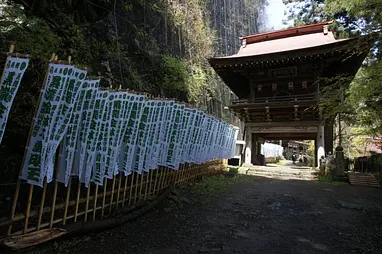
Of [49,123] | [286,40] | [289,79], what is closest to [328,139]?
[289,79]

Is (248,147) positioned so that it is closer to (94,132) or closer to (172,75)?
(172,75)

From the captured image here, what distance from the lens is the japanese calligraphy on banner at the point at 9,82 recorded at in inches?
97.0

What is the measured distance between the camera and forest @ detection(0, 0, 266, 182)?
412 centimetres

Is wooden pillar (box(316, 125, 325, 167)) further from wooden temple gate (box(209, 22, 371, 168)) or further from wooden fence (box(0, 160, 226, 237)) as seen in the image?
wooden fence (box(0, 160, 226, 237))

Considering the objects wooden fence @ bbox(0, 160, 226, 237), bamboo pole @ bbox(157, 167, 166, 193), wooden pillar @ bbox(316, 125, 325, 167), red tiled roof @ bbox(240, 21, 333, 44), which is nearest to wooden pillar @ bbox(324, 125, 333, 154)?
wooden pillar @ bbox(316, 125, 325, 167)

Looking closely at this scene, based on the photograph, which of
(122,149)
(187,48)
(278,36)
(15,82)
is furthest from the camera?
(187,48)

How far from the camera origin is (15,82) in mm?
2539

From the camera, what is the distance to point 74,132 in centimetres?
317

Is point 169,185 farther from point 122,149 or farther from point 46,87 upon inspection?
point 46,87

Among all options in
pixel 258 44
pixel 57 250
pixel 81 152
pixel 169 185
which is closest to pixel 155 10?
pixel 258 44

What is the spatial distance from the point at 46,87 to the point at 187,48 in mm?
16640

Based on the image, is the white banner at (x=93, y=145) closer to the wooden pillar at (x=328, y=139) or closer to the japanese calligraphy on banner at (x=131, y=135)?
the japanese calligraphy on banner at (x=131, y=135)

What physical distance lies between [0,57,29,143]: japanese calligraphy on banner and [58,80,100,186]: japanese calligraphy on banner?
28.1 inches

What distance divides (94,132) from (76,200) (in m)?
1.03
